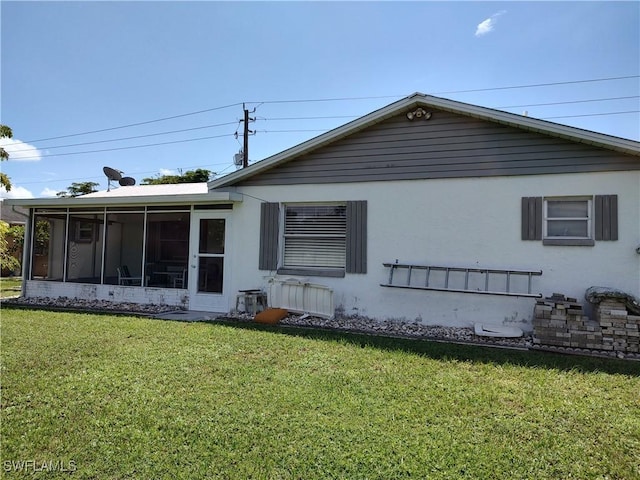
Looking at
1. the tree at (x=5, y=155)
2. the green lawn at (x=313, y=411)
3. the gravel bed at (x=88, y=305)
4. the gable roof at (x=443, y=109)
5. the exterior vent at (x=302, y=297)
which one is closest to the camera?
the green lawn at (x=313, y=411)

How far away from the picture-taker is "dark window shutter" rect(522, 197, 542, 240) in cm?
659

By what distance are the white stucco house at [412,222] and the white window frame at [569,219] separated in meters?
0.03

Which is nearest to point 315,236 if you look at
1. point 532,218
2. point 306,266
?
point 306,266

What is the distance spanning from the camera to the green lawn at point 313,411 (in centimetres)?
263

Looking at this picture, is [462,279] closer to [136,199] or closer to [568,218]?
[568,218]

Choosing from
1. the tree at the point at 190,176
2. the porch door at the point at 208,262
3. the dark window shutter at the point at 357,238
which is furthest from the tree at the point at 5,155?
the tree at the point at 190,176

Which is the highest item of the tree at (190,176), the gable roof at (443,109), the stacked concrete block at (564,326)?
the tree at (190,176)

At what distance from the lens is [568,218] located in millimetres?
6547

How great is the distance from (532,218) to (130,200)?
9064mm

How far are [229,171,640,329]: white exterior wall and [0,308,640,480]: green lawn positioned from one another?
5.35 feet

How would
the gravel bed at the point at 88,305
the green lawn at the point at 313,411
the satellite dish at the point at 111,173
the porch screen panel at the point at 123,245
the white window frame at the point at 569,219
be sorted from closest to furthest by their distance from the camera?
the green lawn at the point at 313,411 → the white window frame at the point at 569,219 → the gravel bed at the point at 88,305 → the porch screen panel at the point at 123,245 → the satellite dish at the point at 111,173

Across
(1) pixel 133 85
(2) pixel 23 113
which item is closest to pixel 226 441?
(1) pixel 133 85

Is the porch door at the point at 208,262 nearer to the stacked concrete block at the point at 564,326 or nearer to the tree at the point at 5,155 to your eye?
the stacked concrete block at the point at 564,326

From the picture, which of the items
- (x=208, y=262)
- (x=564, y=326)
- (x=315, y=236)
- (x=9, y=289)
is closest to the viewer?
(x=564, y=326)
